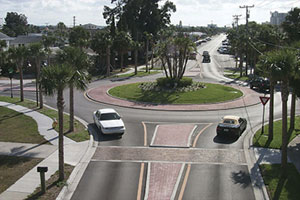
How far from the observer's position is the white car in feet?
78.0

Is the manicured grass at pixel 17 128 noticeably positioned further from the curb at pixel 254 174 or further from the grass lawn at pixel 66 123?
the curb at pixel 254 174

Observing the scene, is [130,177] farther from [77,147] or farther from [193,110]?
[193,110]

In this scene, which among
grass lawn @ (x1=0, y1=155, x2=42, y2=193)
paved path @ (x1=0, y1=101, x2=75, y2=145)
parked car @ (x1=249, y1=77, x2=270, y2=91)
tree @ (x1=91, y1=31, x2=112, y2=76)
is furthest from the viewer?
tree @ (x1=91, y1=31, x2=112, y2=76)

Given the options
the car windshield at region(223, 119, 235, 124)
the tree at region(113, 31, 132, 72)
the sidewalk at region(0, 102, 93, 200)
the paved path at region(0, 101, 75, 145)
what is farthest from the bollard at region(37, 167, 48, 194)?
the tree at region(113, 31, 132, 72)

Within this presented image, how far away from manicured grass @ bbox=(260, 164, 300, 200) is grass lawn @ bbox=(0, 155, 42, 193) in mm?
11807

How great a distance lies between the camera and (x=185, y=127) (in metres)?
26.3

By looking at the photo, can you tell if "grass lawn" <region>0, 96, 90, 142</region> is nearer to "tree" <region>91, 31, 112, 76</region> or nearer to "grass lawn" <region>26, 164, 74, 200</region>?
"grass lawn" <region>26, 164, 74, 200</region>

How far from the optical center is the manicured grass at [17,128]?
76.1 feet

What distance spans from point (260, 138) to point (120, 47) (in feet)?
143

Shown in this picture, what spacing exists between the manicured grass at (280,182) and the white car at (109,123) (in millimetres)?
9740

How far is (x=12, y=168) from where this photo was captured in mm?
18219

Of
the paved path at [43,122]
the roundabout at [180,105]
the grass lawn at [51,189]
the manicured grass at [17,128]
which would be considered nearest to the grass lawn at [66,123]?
the paved path at [43,122]

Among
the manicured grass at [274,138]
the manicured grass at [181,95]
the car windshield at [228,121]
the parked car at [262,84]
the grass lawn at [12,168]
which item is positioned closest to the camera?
the grass lawn at [12,168]

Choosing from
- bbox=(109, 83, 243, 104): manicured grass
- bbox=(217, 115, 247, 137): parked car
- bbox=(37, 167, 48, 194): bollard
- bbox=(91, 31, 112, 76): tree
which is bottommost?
bbox=(37, 167, 48, 194): bollard
